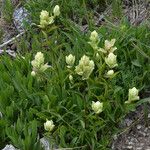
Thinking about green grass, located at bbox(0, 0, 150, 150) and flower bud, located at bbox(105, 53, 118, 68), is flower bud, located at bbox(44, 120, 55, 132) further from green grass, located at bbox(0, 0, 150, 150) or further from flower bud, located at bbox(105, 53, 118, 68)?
flower bud, located at bbox(105, 53, 118, 68)

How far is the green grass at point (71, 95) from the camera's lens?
8.55ft

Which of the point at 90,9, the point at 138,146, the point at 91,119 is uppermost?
the point at 90,9

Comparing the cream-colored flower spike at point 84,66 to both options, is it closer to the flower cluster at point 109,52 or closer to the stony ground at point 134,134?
the flower cluster at point 109,52

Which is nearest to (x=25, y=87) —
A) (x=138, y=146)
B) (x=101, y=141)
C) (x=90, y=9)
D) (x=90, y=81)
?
(x=90, y=81)

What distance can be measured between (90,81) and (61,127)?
35 cm

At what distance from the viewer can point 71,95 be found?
9.18ft

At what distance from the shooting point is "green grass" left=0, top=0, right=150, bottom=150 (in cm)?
261

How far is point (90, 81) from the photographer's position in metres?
2.72

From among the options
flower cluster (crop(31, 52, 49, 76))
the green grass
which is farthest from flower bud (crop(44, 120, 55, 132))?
flower cluster (crop(31, 52, 49, 76))

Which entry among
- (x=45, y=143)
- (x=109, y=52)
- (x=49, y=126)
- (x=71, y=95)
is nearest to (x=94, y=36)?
(x=109, y=52)

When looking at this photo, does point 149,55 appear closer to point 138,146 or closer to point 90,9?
point 138,146

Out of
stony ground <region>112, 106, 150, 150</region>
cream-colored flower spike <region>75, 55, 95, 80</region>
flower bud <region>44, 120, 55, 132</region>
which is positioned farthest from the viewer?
stony ground <region>112, 106, 150, 150</region>

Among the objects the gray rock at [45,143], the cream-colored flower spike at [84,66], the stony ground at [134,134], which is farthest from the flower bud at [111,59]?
the gray rock at [45,143]

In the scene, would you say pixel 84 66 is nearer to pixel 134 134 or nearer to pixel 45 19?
pixel 45 19
